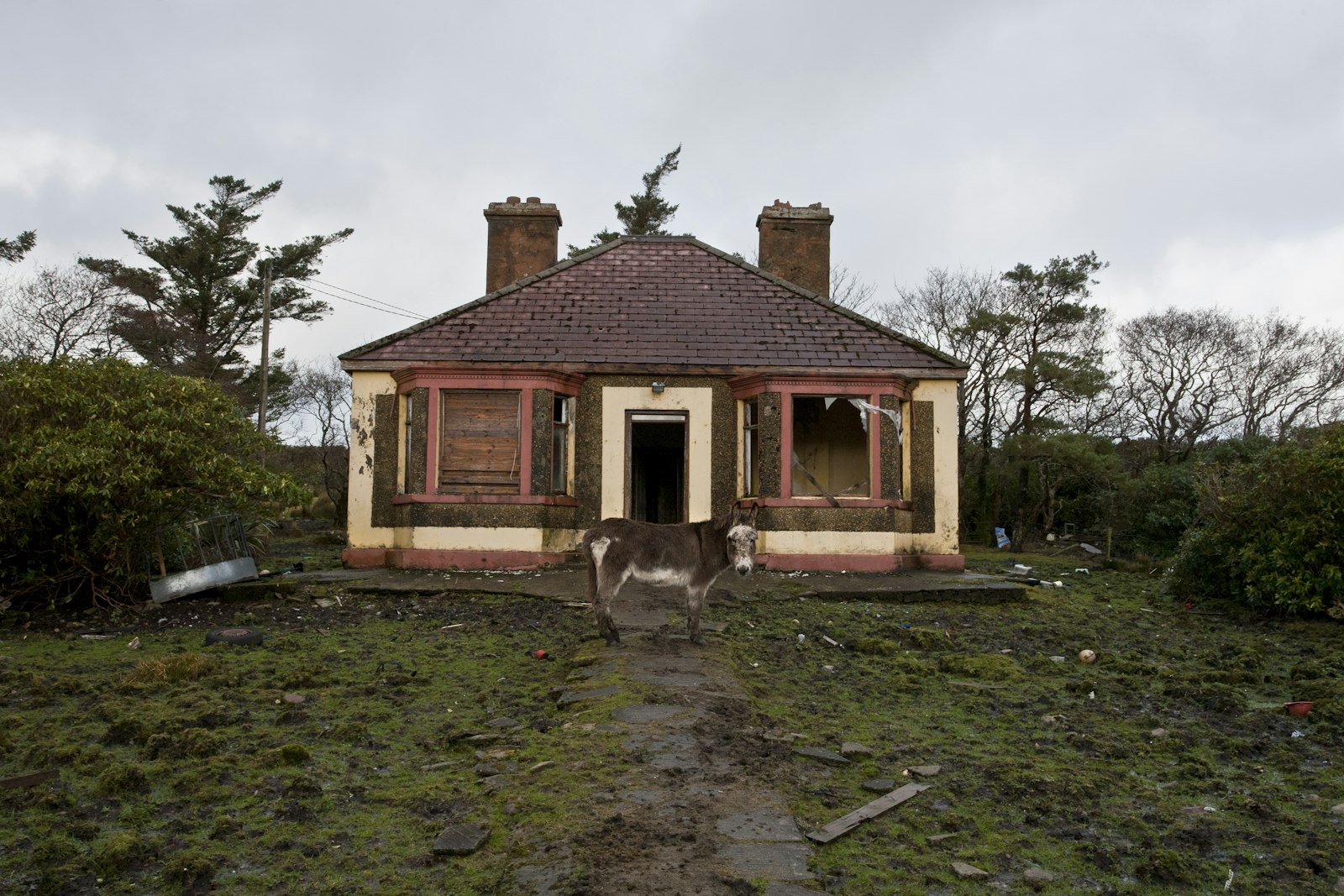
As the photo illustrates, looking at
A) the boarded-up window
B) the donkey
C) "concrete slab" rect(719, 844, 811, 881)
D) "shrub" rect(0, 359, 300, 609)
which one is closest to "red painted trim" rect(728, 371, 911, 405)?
the boarded-up window

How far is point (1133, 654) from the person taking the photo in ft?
30.1

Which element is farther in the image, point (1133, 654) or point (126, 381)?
point (126, 381)

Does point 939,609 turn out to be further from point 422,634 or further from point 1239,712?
point 422,634

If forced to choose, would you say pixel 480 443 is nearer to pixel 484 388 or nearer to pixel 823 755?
pixel 484 388

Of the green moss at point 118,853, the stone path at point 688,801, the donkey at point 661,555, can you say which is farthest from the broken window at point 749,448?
the green moss at point 118,853

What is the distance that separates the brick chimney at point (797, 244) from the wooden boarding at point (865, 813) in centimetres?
1553

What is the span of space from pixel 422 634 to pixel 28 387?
5.30 meters

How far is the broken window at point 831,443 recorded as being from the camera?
752 inches

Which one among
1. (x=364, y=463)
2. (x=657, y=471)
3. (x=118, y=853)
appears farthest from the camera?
(x=657, y=471)

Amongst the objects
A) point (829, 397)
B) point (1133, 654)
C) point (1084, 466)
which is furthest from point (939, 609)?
point (1084, 466)

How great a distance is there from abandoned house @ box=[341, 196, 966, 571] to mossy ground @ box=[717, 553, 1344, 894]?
4.09 meters

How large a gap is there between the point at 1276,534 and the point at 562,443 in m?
10.5

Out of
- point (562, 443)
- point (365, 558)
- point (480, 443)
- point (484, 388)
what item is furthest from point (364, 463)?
point (562, 443)

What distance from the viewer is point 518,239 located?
19609 millimetres
